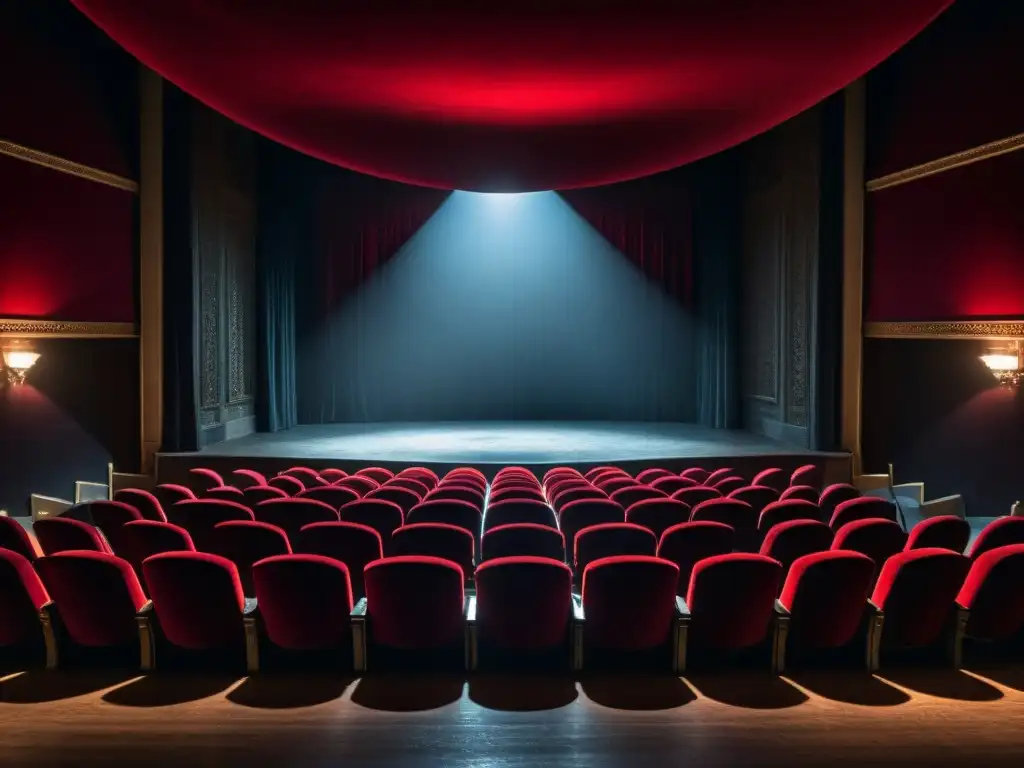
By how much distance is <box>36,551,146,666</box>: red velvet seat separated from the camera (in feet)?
12.6

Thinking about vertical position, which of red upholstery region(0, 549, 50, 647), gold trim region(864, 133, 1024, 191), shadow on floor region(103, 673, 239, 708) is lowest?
shadow on floor region(103, 673, 239, 708)

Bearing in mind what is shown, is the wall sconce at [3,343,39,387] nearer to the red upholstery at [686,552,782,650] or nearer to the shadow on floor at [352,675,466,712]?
the shadow on floor at [352,675,466,712]

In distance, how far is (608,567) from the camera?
3.80m

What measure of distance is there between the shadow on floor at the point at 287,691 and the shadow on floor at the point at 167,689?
10 centimetres

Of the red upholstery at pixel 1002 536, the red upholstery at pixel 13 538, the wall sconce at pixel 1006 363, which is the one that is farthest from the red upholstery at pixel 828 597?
the wall sconce at pixel 1006 363

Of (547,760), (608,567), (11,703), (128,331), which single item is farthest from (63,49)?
(547,760)

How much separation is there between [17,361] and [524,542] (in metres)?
6.85

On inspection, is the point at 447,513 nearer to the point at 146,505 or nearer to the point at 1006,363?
the point at 146,505

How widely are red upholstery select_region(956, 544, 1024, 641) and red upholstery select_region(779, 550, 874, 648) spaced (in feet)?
1.71

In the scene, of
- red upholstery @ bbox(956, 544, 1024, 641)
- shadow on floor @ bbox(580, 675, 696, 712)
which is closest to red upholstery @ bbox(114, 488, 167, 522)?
shadow on floor @ bbox(580, 675, 696, 712)

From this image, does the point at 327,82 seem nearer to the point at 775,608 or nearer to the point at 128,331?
the point at 775,608

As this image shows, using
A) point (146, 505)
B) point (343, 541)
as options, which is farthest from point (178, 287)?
point (343, 541)

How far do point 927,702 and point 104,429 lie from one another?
9549 mm

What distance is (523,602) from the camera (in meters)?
3.79
